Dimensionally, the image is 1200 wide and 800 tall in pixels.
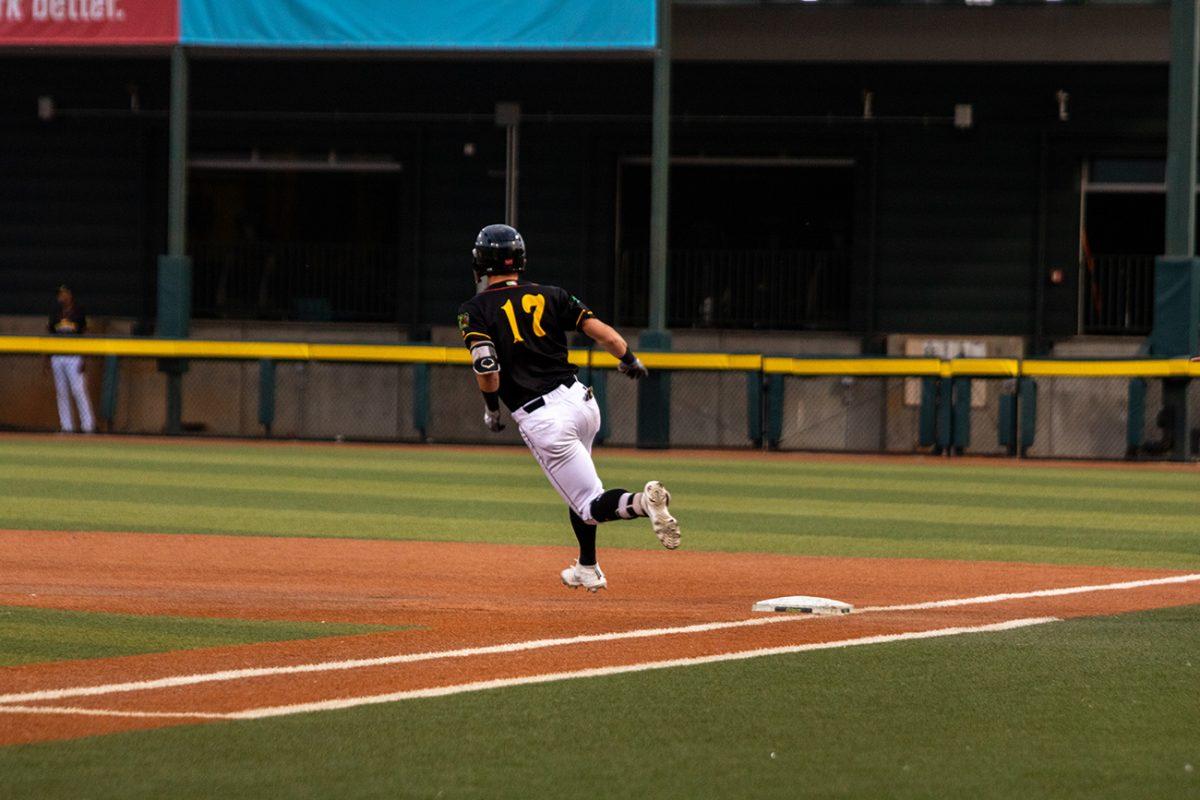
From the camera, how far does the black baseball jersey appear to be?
30.9 feet

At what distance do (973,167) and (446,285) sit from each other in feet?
24.1

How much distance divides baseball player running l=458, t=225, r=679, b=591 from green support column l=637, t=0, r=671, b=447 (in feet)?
41.2

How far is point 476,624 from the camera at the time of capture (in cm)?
842

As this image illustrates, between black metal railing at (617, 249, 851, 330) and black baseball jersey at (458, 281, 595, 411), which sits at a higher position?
black metal railing at (617, 249, 851, 330)

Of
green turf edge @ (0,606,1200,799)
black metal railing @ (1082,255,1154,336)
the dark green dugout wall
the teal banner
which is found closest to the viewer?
green turf edge @ (0,606,1200,799)

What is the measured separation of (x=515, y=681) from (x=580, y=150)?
1955 cm

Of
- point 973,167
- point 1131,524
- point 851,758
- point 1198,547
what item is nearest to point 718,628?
point 851,758

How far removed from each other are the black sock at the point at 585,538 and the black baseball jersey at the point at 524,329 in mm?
686

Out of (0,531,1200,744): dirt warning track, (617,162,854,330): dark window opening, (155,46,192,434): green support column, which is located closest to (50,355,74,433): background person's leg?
(155,46,192,434): green support column

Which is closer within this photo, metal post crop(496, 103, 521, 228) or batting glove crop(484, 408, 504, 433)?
batting glove crop(484, 408, 504, 433)

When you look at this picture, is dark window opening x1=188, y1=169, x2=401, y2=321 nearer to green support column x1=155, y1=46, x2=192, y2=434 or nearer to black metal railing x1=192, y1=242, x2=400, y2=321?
black metal railing x1=192, y1=242, x2=400, y2=321

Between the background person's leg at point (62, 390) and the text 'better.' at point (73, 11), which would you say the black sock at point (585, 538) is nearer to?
the background person's leg at point (62, 390)

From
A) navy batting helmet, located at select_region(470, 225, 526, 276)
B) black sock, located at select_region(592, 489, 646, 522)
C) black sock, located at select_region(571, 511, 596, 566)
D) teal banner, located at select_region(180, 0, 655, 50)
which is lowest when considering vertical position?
black sock, located at select_region(571, 511, 596, 566)

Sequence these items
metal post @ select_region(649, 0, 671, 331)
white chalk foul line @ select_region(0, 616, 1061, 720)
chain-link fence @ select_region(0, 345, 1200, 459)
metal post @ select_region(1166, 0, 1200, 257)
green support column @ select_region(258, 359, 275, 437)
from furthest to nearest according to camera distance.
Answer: green support column @ select_region(258, 359, 275, 437) → metal post @ select_region(649, 0, 671, 331) → chain-link fence @ select_region(0, 345, 1200, 459) → metal post @ select_region(1166, 0, 1200, 257) → white chalk foul line @ select_region(0, 616, 1061, 720)
